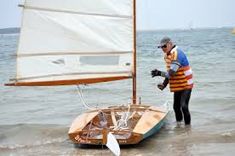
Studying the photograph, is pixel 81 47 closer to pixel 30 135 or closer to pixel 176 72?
pixel 176 72

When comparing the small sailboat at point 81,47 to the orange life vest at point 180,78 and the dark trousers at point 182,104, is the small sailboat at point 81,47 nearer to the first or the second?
the dark trousers at point 182,104

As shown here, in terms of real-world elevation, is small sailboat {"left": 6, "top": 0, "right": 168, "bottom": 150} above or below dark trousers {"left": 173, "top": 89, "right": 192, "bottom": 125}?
above

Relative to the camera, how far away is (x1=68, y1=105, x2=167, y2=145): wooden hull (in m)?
7.02

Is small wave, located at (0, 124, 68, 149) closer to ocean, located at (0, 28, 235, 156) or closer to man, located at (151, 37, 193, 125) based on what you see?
ocean, located at (0, 28, 235, 156)

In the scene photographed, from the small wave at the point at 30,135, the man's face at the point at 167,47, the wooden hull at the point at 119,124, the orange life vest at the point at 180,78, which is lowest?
the small wave at the point at 30,135

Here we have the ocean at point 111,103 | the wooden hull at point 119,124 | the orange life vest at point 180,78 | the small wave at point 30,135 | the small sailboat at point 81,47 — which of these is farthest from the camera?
the small wave at point 30,135

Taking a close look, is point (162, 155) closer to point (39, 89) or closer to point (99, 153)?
point (99, 153)

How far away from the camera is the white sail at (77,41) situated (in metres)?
7.81

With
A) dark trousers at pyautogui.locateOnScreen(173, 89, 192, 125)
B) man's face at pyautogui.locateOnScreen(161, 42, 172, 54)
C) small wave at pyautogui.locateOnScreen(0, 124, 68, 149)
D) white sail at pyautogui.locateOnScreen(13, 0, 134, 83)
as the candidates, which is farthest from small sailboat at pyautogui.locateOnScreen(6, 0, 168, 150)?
small wave at pyautogui.locateOnScreen(0, 124, 68, 149)

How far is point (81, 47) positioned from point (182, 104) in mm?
1882

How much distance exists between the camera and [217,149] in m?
7.10

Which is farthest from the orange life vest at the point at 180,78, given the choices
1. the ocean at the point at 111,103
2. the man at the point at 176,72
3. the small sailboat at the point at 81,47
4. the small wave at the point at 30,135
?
the small wave at the point at 30,135

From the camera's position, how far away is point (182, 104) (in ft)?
26.4

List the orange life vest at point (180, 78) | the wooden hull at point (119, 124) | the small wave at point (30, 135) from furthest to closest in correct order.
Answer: the small wave at point (30, 135)
the orange life vest at point (180, 78)
the wooden hull at point (119, 124)
